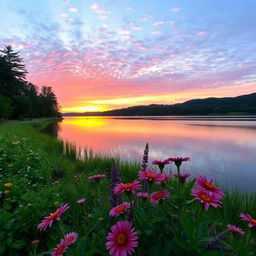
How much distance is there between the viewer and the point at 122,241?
1.00 m

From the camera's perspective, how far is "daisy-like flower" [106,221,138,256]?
96 centimetres

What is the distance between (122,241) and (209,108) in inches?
3767

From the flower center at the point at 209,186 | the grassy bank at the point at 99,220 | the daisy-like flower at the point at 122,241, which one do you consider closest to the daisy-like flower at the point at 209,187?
the flower center at the point at 209,186

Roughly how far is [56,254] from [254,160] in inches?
467

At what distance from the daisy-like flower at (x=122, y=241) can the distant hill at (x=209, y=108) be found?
8480 centimetres

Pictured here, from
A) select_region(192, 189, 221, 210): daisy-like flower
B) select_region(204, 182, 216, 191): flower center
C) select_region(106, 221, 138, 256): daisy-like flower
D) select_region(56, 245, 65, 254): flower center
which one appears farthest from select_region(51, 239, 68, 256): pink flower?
select_region(204, 182, 216, 191): flower center

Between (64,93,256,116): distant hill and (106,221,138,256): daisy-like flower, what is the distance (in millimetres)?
84803

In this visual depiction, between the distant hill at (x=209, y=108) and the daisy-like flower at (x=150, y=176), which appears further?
the distant hill at (x=209, y=108)

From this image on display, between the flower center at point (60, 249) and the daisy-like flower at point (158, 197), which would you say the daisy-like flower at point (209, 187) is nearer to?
the daisy-like flower at point (158, 197)

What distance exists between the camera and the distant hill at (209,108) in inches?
3182

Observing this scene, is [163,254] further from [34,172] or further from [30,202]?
[34,172]

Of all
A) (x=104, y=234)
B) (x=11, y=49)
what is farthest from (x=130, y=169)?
(x=11, y=49)

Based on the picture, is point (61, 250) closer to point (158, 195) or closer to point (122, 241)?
point (122, 241)

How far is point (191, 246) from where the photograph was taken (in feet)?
3.46
